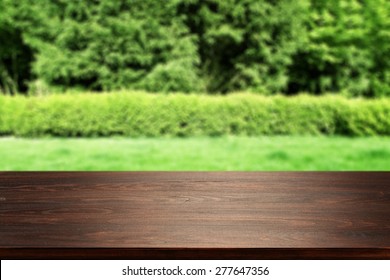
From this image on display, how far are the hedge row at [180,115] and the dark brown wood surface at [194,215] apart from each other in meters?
8.54

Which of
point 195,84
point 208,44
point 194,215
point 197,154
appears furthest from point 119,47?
point 194,215

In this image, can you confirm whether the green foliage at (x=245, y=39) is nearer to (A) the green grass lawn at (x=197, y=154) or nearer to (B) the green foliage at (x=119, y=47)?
(B) the green foliage at (x=119, y=47)

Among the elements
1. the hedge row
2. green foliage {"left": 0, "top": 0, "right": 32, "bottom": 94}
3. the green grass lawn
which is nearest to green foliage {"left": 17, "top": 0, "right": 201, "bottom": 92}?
green foliage {"left": 0, "top": 0, "right": 32, "bottom": 94}

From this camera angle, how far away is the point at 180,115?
11086 millimetres

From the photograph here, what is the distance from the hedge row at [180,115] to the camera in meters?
11.0

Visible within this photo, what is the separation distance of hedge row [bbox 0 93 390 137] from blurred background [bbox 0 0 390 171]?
25 mm

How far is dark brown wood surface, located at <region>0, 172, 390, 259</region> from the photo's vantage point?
1.36 meters

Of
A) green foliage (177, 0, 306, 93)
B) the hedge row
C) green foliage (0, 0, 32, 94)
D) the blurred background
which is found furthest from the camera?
green foliage (0, 0, 32, 94)

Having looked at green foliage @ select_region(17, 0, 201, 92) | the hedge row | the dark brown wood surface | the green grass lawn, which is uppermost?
green foliage @ select_region(17, 0, 201, 92)

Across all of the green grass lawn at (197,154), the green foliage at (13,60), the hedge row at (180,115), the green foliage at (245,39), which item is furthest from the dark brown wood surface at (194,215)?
the green foliage at (13,60)

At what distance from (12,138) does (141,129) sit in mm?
2904

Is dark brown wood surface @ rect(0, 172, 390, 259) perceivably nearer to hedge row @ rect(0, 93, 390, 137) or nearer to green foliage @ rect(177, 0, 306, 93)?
hedge row @ rect(0, 93, 390, 137)

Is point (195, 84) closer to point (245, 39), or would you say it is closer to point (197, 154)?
point (245, 39)

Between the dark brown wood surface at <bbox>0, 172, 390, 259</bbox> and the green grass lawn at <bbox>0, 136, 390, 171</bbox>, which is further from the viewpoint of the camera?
the green grass lawn at <bbox>0, 136, 390, 171</bbox>
